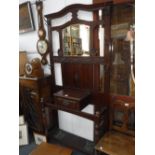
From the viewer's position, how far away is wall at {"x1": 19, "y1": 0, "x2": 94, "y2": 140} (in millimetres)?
1978

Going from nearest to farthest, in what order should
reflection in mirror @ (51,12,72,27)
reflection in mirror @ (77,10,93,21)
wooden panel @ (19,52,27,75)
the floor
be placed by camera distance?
reflection in mirror @ (77,10,93,21) → reflection in mirror @ (51,12,72,27) → the floor → wooden panel @ (19,52,27,75)

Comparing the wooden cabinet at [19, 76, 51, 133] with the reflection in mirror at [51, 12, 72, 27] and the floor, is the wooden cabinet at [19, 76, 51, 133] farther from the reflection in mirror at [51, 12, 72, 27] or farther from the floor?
the reflection in mirror at [51, 12, 72, 27]

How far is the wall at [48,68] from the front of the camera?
1978mm

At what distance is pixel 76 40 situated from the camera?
1.84 meters

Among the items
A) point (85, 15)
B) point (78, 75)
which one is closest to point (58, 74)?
point (78, 75)

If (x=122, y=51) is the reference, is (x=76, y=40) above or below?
above

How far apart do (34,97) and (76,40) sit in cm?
88

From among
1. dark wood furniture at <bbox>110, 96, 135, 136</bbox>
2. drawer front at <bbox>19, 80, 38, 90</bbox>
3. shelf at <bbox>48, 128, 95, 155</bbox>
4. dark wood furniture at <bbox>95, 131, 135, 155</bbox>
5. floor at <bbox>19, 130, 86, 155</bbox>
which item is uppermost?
drawer front at <bbox>19, 80, 38, 90</bbox>

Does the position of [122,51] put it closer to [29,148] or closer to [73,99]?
[73,99]

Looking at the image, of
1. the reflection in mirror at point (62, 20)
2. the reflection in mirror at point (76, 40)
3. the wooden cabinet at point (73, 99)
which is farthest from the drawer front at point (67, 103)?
the reflection in mirror at point (62, 20)

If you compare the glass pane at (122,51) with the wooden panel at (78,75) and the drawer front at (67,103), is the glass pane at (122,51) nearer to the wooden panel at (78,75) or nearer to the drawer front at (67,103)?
the wooden panel at (78,75)

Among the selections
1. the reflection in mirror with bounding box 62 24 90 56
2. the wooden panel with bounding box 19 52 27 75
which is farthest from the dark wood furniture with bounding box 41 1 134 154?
the wooden panel with bounding box 19 52 27 75

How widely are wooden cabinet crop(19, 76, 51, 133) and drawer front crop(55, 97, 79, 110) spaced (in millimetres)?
231
